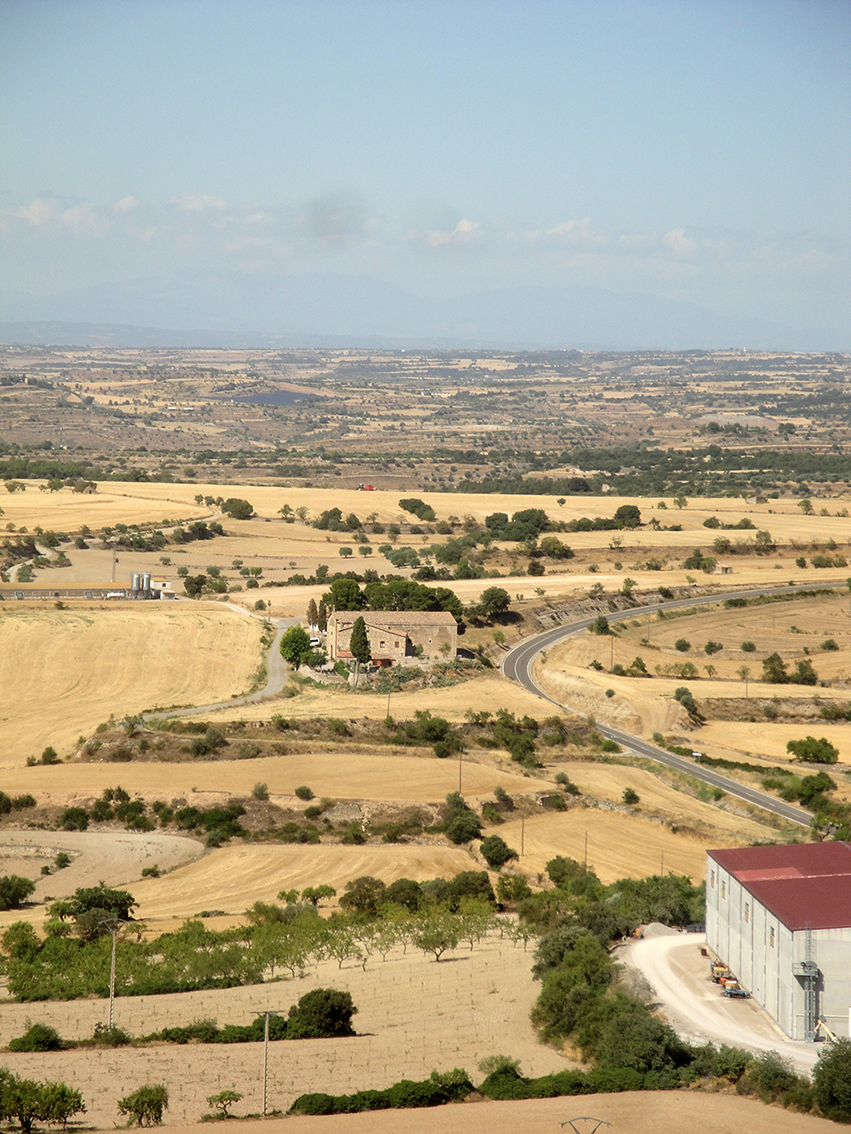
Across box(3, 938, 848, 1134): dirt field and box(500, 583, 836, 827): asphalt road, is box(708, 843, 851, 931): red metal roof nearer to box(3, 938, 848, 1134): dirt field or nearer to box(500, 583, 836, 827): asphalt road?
box(3, 938, 848, 1134): dirt field

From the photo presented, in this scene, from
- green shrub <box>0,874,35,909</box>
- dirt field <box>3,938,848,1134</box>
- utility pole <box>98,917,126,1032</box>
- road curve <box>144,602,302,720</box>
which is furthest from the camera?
road curve <box>144,602,302,720</box>

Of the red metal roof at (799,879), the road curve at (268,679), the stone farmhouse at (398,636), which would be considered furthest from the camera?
the stone farmhouse at (398,636)

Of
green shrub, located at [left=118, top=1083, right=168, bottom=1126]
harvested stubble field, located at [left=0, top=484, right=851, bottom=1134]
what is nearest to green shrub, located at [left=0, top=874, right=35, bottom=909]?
harvested stubble field, located at [left=0, top=484, right=851, bottom=1134]

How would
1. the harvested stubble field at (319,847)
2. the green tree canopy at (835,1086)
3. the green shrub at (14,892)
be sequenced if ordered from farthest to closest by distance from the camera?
the green shrub at (14,892)
the harvested stubble field at (319,847)
the green tree canopy at (835,1086)

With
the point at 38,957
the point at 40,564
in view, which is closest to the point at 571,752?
the point at 38,957

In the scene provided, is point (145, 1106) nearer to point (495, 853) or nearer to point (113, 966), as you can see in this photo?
point (113, 966)

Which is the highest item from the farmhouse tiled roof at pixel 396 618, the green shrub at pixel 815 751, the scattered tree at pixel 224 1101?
the farmhouse tiled roof at pixel 396 618

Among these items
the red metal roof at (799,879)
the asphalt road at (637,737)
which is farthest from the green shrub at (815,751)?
the red metal roof at (799,879)

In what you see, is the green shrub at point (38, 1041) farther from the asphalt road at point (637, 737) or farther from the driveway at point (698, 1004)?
the asphalt road at point (637, 737)
